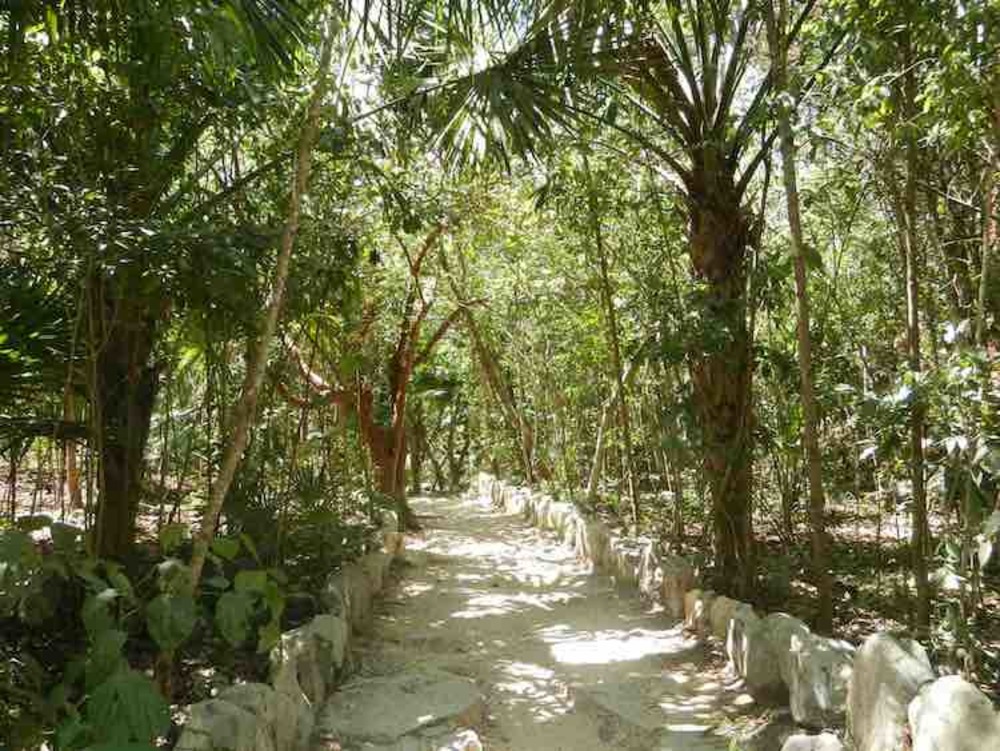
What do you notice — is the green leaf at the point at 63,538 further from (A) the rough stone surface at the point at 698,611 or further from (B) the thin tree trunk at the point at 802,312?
(A) the rough stone surface at the point at 698,611

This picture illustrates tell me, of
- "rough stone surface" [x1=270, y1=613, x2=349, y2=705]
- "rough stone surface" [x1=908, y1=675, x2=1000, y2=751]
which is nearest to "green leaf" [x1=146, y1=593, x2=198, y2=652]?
"rough stone surface" [x1=270, y1=613, x2=349, y2=705]

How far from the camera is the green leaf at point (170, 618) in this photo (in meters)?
2.52

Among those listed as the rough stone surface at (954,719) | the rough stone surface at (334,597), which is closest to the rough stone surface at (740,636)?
the rough stone surface at (954,719)

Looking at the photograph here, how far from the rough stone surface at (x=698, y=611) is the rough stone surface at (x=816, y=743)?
1915 mm

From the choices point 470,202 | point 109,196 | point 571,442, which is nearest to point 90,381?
point 109,196

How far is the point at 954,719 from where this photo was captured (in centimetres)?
246

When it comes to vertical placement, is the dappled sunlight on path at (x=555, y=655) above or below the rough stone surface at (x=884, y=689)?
below

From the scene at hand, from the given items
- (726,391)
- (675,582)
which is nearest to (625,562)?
(675,582)

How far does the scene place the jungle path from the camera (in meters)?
4.05

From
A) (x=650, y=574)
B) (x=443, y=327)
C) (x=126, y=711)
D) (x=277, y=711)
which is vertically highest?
(x=443, y=327)

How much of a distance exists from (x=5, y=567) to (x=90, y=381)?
59.4 inches

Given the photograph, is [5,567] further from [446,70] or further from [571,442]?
[571,442]

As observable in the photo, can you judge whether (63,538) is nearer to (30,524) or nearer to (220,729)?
(30,524)

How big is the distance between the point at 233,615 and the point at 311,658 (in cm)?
167
